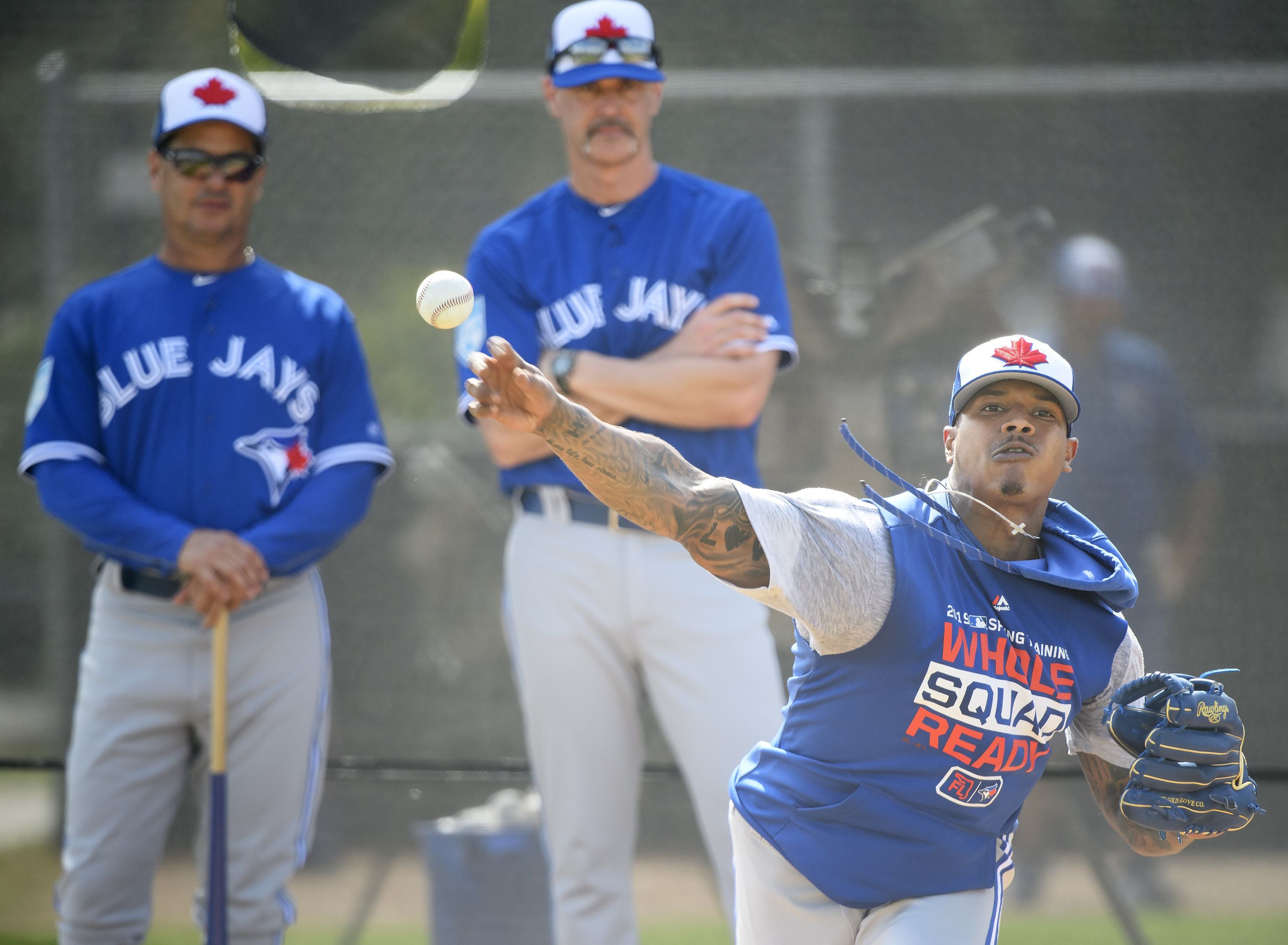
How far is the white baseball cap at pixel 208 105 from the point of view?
3182 millimetres

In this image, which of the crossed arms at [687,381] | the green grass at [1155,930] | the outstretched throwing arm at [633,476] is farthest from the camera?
the green grass at [1155,930]

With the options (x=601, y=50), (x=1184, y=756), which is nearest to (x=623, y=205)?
(x=601, y=50)

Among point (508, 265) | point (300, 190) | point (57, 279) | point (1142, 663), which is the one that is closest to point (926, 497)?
point (1142, 663)

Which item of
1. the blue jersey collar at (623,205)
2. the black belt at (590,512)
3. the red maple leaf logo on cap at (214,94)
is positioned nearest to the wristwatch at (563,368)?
the black belt at (590,512)

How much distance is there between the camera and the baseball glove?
6.73ft

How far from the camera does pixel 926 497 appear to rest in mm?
2129

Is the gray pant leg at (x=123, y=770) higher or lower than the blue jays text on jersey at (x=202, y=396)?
lower

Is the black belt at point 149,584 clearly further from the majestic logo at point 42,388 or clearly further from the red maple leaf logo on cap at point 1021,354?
the red maple leaf logo on cap at point 1021,354

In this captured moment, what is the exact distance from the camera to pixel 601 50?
10.00 ft

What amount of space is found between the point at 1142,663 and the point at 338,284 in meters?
2.45

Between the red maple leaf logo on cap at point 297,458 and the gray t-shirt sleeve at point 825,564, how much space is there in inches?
56.6

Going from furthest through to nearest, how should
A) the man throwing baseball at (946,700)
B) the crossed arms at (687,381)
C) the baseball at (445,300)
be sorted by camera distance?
the crossed arms at (687,381), the man throwing baseball at (946,700), the baseball at (445,300)

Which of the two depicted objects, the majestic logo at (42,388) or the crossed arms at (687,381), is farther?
the majestic logo at (42,388)

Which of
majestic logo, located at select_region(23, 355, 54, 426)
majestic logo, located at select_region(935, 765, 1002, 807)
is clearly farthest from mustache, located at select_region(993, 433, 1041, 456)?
majestic logo, located at select_region(23, 355, 54, 426)
